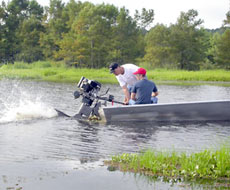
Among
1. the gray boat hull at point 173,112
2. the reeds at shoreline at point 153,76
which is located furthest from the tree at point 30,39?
the gray boat hull at point 173,112

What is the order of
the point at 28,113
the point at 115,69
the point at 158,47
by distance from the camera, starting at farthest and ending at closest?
the point at 158,47 → the point at 28,113 → the point at 115,69

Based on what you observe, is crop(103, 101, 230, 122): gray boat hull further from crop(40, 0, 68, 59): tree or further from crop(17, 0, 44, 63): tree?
crop(17, 0, 44, 63): tree

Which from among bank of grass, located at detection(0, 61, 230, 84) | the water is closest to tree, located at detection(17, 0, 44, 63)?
bank of grass, located at detection(0, 61, 230, 84)

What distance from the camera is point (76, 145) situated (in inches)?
372

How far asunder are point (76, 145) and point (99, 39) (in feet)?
156

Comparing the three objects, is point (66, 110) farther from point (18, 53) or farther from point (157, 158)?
point (18, 53)

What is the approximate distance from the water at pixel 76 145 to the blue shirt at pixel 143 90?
699 mm

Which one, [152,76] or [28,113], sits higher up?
[152,76]

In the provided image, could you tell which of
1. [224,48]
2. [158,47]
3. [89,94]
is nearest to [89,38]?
[158,47]

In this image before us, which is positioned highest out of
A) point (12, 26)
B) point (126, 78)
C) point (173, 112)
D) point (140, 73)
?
point (12, 26)

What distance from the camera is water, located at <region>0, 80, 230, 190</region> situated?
6.58m

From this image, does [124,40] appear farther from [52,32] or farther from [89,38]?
[52,32]

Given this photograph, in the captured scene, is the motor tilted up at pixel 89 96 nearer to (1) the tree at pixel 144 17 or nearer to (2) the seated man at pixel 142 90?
(2) the seated man at pixel 142 90

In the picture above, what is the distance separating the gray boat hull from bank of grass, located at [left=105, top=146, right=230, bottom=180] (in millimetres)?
5185
